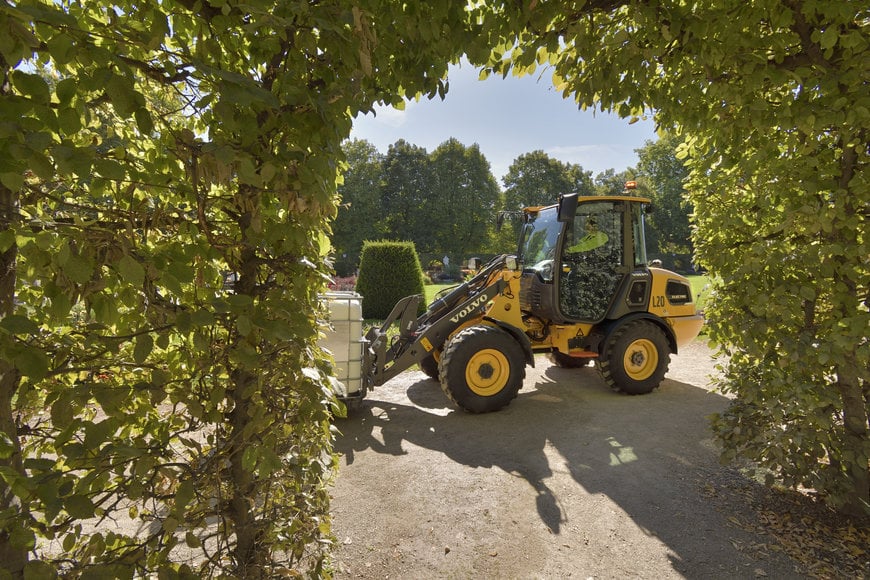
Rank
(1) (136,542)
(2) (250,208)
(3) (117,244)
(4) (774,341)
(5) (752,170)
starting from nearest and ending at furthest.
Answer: (3) (117,244)
(1) (136,542)
(2) (250,208)
(5) (752,170)
(4) (774,341)

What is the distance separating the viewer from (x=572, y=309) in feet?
18.5

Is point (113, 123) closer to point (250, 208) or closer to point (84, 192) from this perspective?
point (84, 192)

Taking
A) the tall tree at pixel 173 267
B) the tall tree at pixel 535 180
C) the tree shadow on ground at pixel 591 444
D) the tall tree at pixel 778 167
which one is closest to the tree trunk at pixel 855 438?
the tall tree at pixel 778 167

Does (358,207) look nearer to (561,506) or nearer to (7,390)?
(561,506)

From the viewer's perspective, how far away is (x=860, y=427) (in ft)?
8.69

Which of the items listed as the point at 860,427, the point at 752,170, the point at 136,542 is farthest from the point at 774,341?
the point at 136,542

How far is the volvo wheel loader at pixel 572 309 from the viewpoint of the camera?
5039mm

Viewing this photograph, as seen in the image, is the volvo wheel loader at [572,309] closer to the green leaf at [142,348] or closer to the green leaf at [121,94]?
the green leaf at [142,348]

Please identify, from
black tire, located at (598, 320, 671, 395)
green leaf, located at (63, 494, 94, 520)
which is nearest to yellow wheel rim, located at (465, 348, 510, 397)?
black tire, located at (598, 320, 671, 395)

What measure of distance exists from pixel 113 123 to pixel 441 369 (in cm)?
368

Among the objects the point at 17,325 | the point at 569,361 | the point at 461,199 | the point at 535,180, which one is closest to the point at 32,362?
the point at 17,325

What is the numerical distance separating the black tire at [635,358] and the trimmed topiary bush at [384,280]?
7403mm

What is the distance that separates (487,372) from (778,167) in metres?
3.25

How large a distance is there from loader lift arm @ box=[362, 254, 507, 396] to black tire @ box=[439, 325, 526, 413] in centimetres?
34
